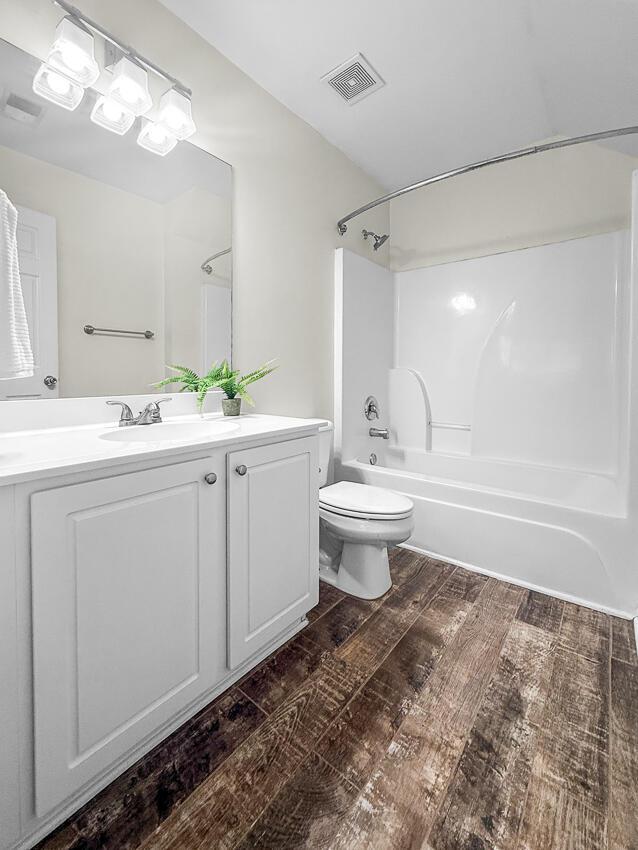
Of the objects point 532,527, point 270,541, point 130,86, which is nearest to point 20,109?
point 130,86

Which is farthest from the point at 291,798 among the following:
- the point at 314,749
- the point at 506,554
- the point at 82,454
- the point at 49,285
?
the point at 49,285

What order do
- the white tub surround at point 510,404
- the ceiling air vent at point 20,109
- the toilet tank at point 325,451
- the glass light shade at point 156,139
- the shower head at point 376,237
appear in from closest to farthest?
the ceiling air vent at point 20,109 < the glass light shade at point 156,139 < the white tub surround at point 510,404 < the toilet tank at point 325,451 < the shower head at point 376,237

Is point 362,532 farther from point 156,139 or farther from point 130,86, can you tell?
point 130,86

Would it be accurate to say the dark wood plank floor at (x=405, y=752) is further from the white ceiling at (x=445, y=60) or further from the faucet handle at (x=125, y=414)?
the white ceiling at (x=445, y=60)

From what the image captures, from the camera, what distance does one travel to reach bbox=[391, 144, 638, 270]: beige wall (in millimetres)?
2262

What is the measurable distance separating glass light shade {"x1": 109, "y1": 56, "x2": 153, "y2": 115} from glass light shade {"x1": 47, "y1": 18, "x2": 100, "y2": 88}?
80 millimetres

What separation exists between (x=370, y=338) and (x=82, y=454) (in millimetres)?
2227

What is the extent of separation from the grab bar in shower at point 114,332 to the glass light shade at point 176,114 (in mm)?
815

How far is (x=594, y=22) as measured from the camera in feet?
4.95

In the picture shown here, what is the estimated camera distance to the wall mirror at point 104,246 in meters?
1.27

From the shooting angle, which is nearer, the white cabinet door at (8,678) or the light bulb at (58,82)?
the white cabinet door at (8,678)

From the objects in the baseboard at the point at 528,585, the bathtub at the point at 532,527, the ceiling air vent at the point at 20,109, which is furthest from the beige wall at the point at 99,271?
the baseboard at the point at 528,585

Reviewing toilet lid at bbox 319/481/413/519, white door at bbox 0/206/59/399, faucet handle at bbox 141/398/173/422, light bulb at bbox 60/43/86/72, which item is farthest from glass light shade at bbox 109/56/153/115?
toilet lid at bbox 319/481/413/519

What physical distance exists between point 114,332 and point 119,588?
0.97 m
